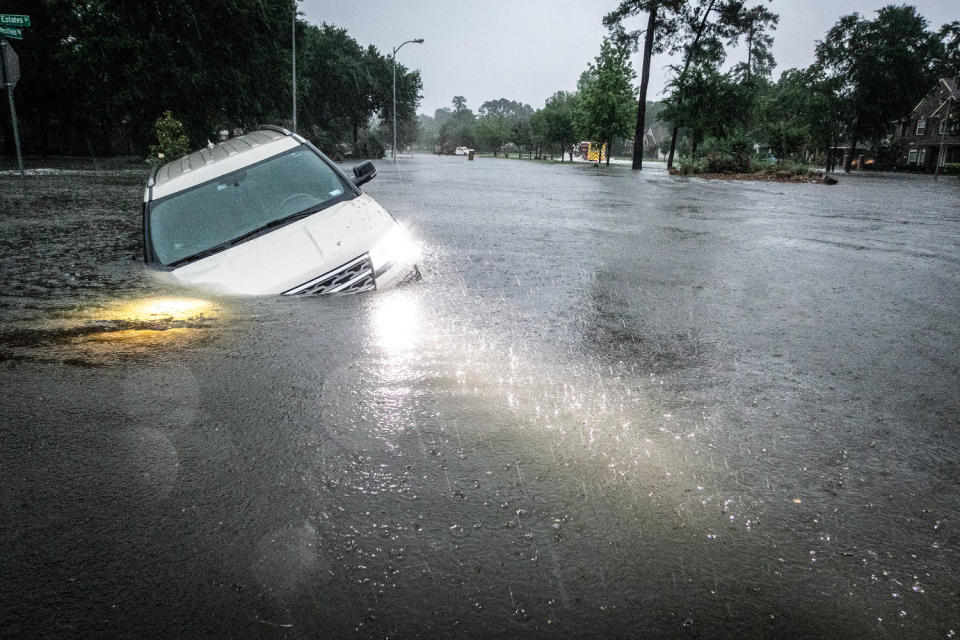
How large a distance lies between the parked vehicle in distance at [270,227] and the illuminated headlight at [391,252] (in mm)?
11

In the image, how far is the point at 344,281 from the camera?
194 inches

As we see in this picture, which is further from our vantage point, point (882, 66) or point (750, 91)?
point (882, 66)

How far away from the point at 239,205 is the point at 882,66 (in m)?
69.7

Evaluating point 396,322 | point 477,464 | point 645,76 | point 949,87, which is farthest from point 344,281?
point 949,87

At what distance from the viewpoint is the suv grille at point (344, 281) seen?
4.79m

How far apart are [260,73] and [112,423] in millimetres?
37389

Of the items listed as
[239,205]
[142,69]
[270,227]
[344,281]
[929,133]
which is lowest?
[344,281]

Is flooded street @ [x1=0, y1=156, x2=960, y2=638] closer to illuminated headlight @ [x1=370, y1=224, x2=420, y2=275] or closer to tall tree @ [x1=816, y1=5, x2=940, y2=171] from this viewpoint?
illuminated headlight @ [x1=370, y1=224, x2=420, y2=275]

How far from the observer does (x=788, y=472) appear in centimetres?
251

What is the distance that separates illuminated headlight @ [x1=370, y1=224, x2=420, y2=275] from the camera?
5.16m

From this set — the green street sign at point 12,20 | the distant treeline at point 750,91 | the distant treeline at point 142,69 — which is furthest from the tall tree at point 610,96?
the green street sign at point 12,20

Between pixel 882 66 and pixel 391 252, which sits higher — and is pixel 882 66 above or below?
above

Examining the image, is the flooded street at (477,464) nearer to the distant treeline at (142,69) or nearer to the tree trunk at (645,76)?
the distant treeline at (142,69)

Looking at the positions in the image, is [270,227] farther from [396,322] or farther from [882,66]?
[882,66]
